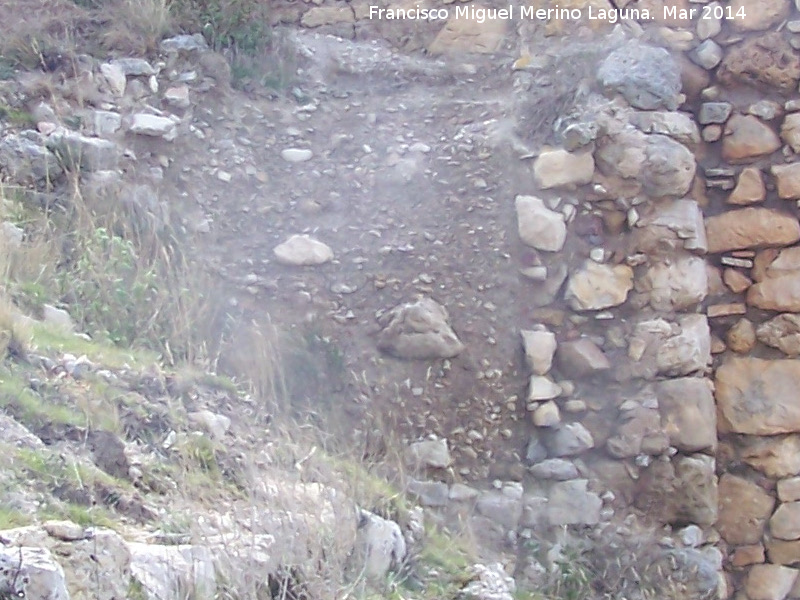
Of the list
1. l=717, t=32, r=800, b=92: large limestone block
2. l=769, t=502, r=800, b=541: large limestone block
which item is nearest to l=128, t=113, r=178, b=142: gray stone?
l=717, t=32, r=800, b=92: large limestone block

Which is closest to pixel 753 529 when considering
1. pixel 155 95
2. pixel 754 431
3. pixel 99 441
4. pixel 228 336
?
pixel 754 431

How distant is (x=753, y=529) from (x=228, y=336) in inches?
90.2

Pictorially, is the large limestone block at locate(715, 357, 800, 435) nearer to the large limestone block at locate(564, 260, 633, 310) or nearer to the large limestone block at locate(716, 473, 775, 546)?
the large limestone block at locate(716, 473, 775, 546)

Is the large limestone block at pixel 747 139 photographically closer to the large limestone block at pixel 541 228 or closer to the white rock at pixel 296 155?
the large limestone block at pixel 541 228

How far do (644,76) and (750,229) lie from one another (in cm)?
82

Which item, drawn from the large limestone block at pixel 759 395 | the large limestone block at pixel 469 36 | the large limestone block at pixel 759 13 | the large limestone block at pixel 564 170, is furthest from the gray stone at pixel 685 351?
the large limestone block at pixel 469 36

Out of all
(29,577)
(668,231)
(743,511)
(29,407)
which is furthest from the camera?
(668,231)

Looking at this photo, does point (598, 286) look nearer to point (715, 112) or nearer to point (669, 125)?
point (669, 125)

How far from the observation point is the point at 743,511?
454 centimetres

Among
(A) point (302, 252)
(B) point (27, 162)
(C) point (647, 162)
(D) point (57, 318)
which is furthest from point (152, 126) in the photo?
(C) point (647, 162)

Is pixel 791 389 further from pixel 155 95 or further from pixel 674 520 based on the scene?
pixel 155 95

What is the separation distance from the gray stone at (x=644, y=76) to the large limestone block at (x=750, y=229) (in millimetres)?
553

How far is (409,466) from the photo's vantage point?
3.97 meters

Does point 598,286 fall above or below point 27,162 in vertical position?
below
